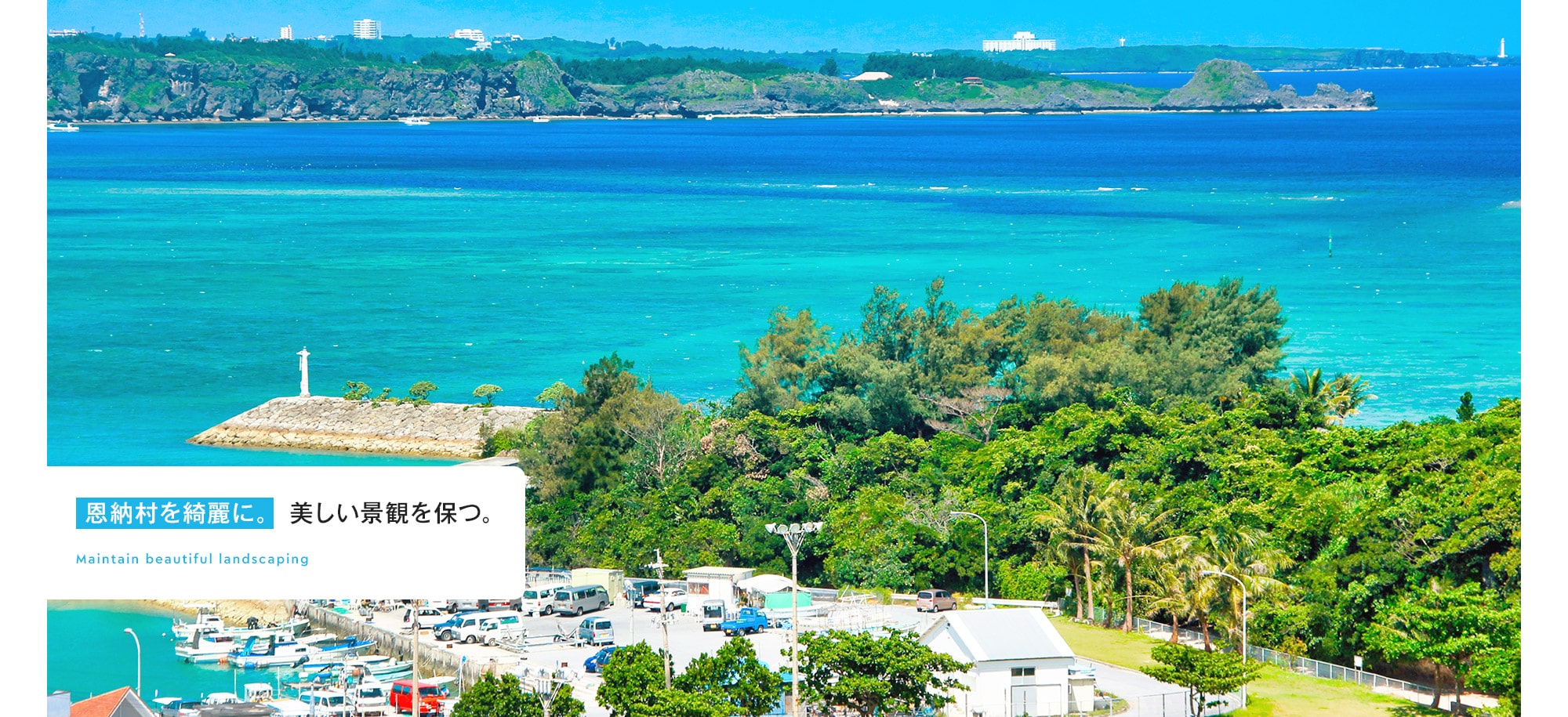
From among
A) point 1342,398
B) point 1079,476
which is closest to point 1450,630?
point 1079,476

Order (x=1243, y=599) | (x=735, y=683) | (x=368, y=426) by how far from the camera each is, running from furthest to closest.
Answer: (x=368, y=426) < (x=1243, y=599) < (x=735, y=683)

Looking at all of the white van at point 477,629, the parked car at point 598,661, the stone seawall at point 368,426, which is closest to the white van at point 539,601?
the white van at point 477,629

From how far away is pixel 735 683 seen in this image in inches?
827

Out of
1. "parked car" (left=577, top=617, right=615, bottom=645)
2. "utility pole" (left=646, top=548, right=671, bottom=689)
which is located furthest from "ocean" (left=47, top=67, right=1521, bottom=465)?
"parked car" (left=577, top=617, right=615, bottom=645)

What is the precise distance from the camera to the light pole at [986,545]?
29.0 meters

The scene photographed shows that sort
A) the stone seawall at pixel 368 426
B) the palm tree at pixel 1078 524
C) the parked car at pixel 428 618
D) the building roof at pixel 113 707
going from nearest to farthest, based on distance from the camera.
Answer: the building roof at pixel 113 707, the palm tree at pixel 1078 524, the parked car at pixel 428 618, the stone seawall at pixel 368 426

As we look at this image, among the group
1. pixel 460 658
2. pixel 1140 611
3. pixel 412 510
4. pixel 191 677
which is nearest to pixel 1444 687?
pixel 1140 611

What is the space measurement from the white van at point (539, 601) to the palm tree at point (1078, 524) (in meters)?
9.44

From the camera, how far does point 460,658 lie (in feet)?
88.1

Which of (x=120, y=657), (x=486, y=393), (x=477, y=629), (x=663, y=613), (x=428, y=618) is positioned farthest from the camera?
(x=486, y=393)

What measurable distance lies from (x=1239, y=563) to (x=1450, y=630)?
5256 mm

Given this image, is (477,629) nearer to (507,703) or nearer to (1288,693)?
(507,703)

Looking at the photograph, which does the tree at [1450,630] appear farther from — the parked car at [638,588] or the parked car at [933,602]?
the parked car at [638,588]

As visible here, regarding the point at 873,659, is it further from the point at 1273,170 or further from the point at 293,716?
the point at 1273,170
